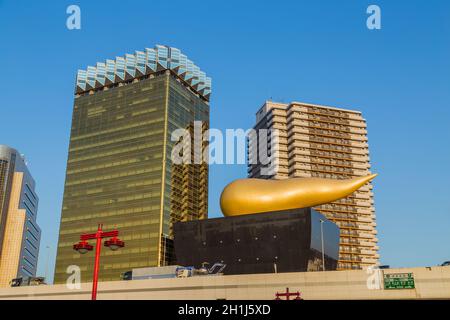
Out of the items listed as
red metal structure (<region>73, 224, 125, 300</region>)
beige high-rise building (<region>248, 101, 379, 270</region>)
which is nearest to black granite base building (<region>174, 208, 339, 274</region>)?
red metal structure (<region>73, 224, 125, 300</region>)

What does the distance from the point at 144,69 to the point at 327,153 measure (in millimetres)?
63787

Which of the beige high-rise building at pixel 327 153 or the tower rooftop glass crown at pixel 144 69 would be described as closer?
the beige high-rise building at pixel 327 153

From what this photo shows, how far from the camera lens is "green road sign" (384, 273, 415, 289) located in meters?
46.8

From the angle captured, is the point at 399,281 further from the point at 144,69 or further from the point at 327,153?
the point at 144,69

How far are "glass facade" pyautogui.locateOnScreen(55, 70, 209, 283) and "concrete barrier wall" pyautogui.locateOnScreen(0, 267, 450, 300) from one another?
68187mm

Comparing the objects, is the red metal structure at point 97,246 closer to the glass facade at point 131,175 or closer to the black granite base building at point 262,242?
the black granite base building at point 262,242

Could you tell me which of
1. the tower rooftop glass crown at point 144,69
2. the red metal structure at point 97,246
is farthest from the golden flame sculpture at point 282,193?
the tower rooftop glass crown at point 144,69

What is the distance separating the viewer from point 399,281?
155 feet

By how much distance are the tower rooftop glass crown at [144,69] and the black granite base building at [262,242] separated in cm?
9941

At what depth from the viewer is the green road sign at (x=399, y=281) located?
46781mm

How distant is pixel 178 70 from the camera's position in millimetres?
151750

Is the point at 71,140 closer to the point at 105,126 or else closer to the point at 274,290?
the point at 105,126

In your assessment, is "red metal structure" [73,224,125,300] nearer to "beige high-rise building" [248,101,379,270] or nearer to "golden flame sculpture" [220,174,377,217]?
"golden flame sculpture" [220,174,377,217]
